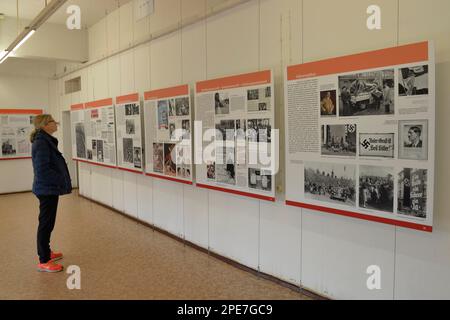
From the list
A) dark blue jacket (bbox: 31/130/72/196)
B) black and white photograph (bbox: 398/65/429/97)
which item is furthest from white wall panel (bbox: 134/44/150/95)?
black and white photograph (bbox: 398/65/429/97)

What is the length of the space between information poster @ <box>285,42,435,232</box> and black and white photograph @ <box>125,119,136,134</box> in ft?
11.0

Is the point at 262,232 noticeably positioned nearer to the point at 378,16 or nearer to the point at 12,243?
the point at 378,16

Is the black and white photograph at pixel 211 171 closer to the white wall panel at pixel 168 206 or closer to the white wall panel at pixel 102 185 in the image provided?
the white wall panel at pixel 168 206

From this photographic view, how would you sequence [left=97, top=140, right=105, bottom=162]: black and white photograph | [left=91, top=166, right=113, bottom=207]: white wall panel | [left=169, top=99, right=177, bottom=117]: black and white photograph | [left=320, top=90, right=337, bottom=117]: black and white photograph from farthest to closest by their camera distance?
[left=91, top=166, right=113, bottom=207]: white wall panel, [left=97, top=140, right=105, bottom=162]: black and white photograph, [left=169, top=99, right=177, bottom=117]: black and white photograph, [left=320, top=90, right=337, bottom=117]: black and white photograph

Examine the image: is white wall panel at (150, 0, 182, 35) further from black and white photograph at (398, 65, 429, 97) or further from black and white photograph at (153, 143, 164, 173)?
black and white photograph at (398, 65, 429, 97)

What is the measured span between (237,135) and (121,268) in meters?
2.05

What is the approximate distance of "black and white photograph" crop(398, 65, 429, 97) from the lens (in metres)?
2.42

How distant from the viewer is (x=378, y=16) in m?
2.74

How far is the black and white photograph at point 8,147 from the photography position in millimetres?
9445

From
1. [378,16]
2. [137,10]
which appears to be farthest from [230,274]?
[137,10]

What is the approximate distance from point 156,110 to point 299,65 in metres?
2.70

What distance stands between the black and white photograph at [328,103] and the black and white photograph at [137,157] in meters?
3.56

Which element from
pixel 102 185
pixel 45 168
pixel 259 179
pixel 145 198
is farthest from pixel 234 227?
pixel 102 185
